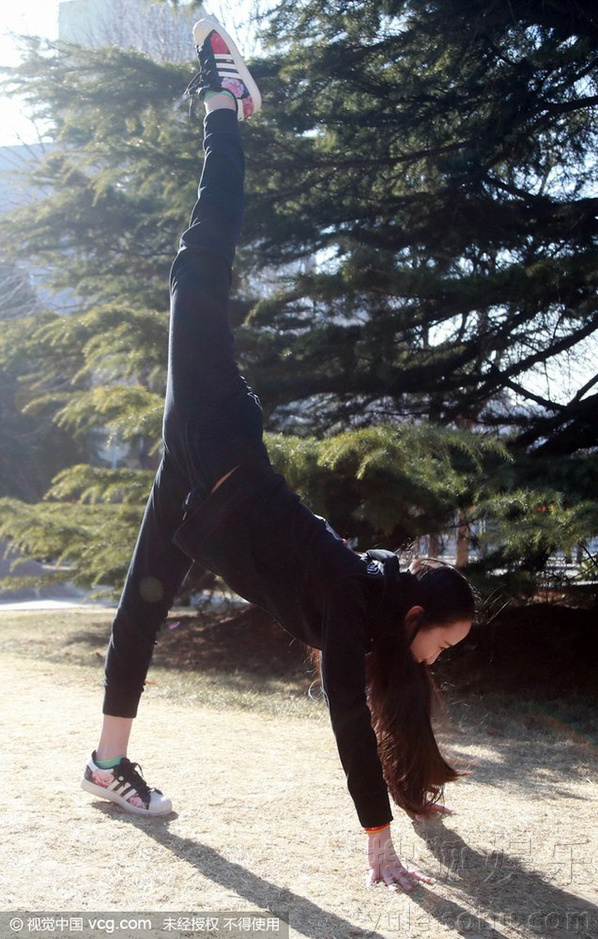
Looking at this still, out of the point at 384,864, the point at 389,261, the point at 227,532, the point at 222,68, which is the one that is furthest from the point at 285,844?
the point at 389,261

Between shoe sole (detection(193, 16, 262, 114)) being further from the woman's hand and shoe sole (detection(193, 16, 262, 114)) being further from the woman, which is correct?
the woman's hand

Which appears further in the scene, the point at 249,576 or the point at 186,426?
the point at 186,426

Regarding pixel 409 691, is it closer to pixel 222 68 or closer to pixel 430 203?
pixel 222 68

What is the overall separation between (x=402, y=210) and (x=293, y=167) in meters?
0.91

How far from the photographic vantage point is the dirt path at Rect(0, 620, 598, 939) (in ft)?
7.36

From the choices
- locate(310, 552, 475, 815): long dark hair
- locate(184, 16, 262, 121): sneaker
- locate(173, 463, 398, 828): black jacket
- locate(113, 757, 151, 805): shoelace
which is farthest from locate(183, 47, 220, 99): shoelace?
locate(113, 757, 151, 805): shoelace

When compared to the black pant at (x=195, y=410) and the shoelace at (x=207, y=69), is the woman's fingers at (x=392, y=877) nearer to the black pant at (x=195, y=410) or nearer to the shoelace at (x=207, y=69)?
the black pant at (x=195, y=410)

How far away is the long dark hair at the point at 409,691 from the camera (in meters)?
2.61

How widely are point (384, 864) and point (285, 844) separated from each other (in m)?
0.42

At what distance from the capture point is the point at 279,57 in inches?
262

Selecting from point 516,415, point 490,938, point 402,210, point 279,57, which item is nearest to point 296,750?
point 490,938

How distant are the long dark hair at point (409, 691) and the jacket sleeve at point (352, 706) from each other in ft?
0.80

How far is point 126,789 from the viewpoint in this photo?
2.91m

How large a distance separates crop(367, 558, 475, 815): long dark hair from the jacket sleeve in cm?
25
